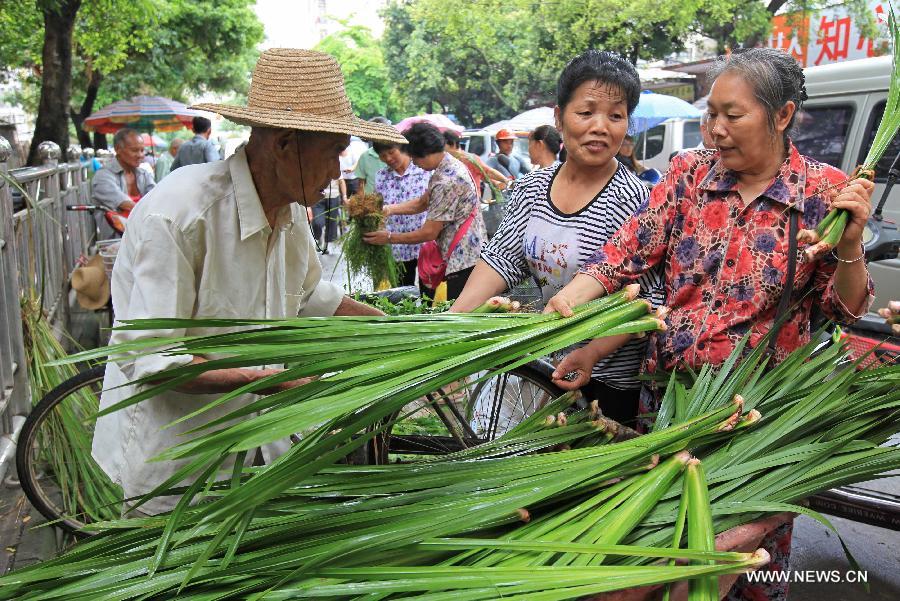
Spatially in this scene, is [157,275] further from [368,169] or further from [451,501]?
[368,169]

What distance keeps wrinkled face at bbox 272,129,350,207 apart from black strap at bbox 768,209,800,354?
1.06 metres

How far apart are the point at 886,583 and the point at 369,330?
8.74 ft

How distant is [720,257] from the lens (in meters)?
1.98

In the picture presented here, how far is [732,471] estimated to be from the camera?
1571mm

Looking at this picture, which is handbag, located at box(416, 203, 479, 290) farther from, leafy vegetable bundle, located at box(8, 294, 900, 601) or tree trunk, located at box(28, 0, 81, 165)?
tree trunk, located at box(28, 0, 81, 165)

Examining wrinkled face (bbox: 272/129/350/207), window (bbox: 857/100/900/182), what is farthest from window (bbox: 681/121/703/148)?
wrinkled face (bbox: 272/129/350/207)

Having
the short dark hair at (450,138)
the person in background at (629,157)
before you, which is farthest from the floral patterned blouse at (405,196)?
the short dark hair at (450,138)

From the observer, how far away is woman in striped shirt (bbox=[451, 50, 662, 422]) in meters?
2.27

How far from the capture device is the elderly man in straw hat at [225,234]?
1932 mm

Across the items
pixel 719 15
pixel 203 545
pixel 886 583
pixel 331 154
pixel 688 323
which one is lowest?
pixel 886 583

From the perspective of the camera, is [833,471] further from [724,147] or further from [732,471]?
[724,147]

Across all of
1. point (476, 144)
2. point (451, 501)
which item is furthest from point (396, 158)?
point (476, 144)

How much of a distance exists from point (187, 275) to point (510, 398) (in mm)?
1209

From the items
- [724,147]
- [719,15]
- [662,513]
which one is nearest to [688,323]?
[724,147]
